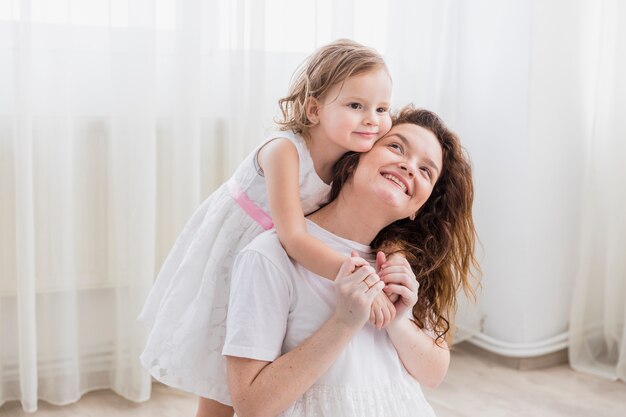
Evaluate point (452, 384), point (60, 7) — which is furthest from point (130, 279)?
point (452, 384)

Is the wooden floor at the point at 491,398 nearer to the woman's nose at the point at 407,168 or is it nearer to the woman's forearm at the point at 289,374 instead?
the woman's forearm at the point at 289,374

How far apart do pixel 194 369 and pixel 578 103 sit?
1.92 metres

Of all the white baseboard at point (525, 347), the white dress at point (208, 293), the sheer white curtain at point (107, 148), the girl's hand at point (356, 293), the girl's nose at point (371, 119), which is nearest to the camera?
the girl's hand at point (356, 293)

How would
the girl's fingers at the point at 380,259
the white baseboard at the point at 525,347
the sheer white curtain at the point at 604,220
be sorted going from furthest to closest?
the white baseboard at the point at 525,347, the sheer white curtain at the point at 604,220, the girl's fingers at the point at 380,259

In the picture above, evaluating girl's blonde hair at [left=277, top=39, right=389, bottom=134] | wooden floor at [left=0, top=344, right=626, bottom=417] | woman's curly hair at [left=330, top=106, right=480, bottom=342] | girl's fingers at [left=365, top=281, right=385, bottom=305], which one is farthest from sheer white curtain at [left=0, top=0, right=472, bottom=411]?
girl's fingers at [left=365, top=281, right=385, bottom=305]

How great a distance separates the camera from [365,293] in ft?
4.17

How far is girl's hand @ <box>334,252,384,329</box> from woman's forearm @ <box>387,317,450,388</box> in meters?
0.12

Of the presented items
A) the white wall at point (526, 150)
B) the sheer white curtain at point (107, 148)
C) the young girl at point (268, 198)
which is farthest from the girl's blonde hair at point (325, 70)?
the white wall at point (526, 150)

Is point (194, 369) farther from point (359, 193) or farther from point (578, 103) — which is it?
point (578, 103)

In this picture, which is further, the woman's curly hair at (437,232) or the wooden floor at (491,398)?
the wooden floor at (491,398)

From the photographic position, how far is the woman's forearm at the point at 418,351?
1383 millimetres

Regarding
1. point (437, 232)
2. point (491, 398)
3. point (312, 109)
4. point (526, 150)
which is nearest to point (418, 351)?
point (437, 232)

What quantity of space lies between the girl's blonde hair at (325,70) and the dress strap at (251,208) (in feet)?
0.55

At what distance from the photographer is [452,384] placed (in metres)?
2.73
